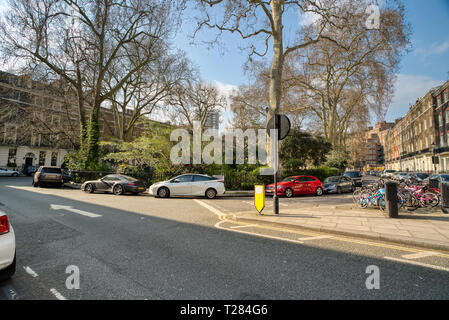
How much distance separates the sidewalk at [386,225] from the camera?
15.8 feet

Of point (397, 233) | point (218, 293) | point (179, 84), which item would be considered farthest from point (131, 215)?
point (179, 84)

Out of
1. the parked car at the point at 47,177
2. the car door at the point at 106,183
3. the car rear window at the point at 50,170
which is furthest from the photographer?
the car rear window at the point at 50,170

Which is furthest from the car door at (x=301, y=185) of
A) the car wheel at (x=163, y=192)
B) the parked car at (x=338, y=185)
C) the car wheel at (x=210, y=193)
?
the car wheel at (x=163, y=192)

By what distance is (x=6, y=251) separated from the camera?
2.85m

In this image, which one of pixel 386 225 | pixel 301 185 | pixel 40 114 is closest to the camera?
pixel 386 225

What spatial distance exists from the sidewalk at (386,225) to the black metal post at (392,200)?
0.19m

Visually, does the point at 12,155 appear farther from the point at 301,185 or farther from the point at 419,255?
the point at 419,255

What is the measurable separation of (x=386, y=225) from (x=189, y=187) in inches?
373

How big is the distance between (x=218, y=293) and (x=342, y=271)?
1.90 meters

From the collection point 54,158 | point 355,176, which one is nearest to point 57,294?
point 355,176

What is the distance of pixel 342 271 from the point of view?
3352mm

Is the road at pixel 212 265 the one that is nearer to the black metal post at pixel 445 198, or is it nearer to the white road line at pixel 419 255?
the white road line at pixel 419 255

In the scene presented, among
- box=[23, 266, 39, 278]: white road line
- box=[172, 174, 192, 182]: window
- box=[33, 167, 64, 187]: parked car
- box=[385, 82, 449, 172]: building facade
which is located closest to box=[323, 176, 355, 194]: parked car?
box=[172, 174, 192, 182]: window
